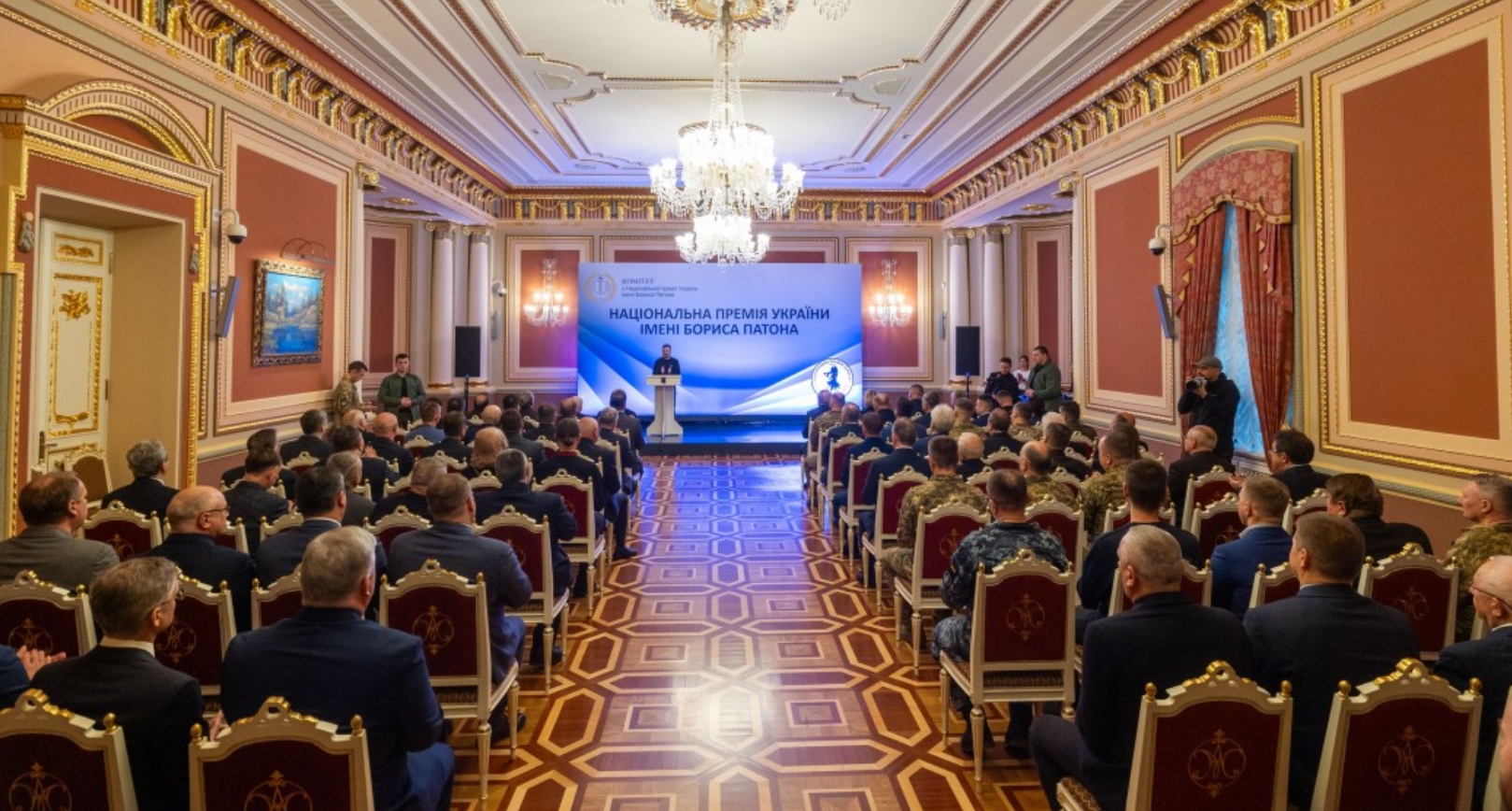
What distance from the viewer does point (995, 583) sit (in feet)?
9.53

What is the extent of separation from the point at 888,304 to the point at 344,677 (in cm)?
1231

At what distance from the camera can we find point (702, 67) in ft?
26.3

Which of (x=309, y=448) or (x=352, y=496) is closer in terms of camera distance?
(x=352, y=496)

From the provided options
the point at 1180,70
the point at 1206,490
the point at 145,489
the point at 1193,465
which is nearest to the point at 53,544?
the point at 145,489

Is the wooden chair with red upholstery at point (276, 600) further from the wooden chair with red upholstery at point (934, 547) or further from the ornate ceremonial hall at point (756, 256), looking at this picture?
the wooden chair with red upholstery at point (934, 547)

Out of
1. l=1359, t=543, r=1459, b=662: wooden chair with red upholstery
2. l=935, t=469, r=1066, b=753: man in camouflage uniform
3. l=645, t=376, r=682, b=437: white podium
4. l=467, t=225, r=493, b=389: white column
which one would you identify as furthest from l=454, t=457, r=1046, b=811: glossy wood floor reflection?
l=467, t=225, r=493, b=389: white column

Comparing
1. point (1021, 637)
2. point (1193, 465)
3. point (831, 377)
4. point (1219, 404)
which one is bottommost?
point (1021, 637)

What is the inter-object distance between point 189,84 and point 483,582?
15.9 ft

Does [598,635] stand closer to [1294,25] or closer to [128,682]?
[128,682]

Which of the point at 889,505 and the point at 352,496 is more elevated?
the point at 352,496

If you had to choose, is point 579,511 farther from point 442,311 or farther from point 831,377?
point 831,377

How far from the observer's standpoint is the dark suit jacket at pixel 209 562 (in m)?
2.83

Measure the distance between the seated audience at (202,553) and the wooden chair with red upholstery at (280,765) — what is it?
1.34m

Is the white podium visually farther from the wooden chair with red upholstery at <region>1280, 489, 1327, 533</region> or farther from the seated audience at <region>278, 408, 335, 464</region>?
the wooden chair with red upholstery at <region>1280, 489, 1327, 533</region>
